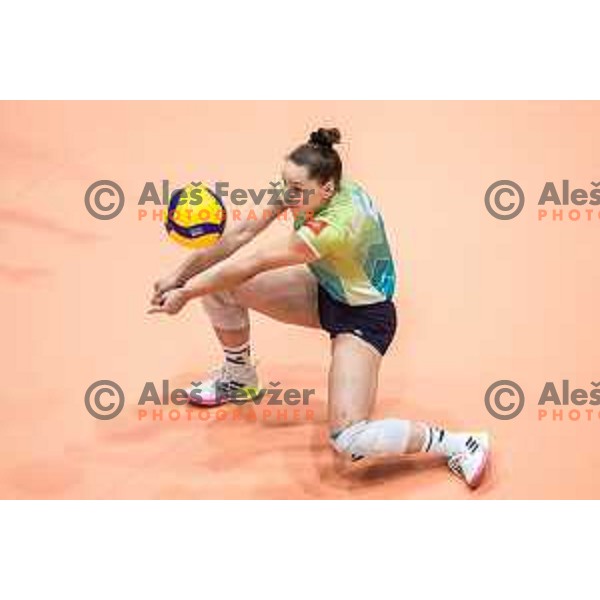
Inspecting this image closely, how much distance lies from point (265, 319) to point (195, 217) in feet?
2.03

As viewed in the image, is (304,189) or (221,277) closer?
(304,189)

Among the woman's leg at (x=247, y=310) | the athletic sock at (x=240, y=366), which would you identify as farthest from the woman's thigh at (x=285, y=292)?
the athletic sock at (x=240, y=366)

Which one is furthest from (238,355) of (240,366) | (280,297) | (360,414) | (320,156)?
(320,156)

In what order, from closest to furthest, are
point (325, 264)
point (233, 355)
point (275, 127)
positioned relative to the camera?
point (325, 264), point (233, 355), point (275, 127)

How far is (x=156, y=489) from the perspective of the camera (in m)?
3.57

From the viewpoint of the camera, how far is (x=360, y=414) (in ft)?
11.2

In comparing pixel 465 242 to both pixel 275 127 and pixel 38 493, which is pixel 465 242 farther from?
pixel 38 493

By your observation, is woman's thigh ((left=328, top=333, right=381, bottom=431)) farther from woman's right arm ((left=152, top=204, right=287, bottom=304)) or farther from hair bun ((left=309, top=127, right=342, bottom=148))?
hair bun ((left=309, top=127, right=342, bottom=148))

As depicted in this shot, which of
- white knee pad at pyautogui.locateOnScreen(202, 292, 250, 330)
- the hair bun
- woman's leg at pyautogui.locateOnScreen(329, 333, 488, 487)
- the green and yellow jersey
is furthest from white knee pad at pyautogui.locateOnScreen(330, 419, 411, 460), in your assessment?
the hair bun

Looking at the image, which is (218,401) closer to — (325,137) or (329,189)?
(329,189)

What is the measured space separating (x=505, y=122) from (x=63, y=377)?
1798 mm

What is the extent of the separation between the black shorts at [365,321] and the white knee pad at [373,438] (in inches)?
9.1

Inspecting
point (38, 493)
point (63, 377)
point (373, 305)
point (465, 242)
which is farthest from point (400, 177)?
point (38, 493)

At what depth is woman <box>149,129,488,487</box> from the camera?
10.9ft
